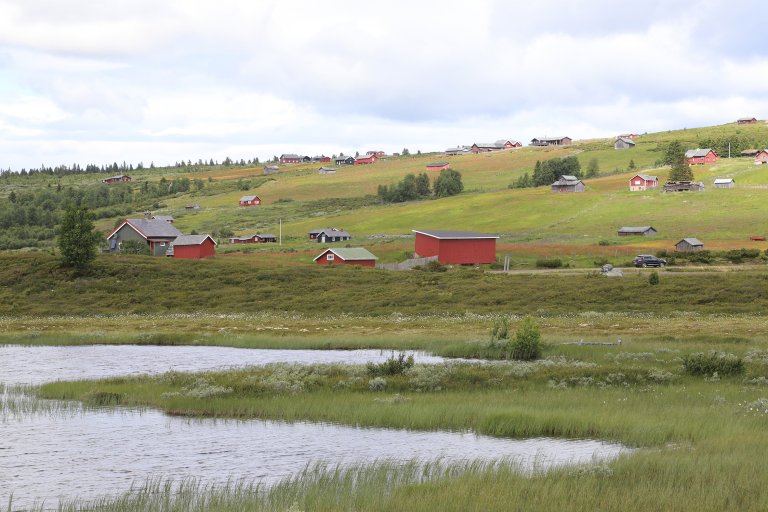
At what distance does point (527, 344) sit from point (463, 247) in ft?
213

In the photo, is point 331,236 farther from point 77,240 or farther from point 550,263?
point 77,240

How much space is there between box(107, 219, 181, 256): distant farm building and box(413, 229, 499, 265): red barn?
131 feet

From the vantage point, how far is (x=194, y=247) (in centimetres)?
11200

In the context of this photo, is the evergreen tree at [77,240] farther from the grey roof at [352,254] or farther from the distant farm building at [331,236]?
the distant farm building at [331,236]

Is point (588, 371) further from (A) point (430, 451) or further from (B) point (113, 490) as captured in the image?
(B) point (113, 490)

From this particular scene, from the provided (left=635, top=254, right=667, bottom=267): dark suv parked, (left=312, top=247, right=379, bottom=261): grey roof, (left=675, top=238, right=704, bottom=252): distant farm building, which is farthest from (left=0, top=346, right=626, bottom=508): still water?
(left=675, top=238, right=704, bottom=252): distant farm building

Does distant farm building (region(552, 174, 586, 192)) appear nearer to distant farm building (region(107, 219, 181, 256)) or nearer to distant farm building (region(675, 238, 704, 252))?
distant farm building (region(675, 238, 704, 252))

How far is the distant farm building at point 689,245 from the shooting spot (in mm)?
106812

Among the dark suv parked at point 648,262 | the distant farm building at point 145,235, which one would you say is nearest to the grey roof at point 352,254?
Answer: the distant farm building at point 145,235

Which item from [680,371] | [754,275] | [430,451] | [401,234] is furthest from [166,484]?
[401,234]

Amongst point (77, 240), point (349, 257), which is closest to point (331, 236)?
point (349, 257)

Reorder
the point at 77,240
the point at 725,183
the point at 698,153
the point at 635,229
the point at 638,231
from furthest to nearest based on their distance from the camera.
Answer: the point at 698,153 < the point at 725,183 < the point at 635,229 < the point at 638,231 < the point at 77,240

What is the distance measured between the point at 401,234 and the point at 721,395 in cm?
11548

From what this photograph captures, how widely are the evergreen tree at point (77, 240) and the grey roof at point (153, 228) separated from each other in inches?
1631
